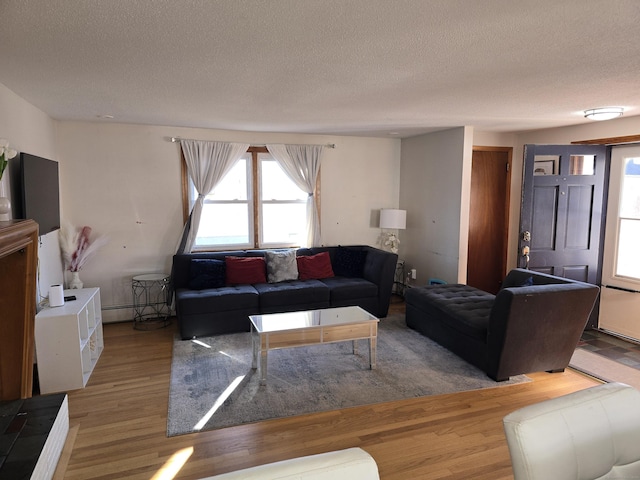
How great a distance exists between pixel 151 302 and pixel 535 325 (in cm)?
418

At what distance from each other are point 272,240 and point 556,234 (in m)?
3.43

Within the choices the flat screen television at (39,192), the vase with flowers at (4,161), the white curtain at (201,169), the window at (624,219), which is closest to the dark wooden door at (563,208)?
the window at (624,219)

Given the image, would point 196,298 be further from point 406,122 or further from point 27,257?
point 406,122

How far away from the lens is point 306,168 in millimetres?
5531

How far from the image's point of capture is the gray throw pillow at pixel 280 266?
4995 mm

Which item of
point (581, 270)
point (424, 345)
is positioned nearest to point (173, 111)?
point (424, 345)

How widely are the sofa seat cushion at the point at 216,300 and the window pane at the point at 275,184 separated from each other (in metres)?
1.47

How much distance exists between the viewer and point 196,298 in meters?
4.27

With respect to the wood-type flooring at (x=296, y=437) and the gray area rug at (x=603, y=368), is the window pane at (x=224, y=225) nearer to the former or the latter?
the wood-type flooring at (x=296, y=437)

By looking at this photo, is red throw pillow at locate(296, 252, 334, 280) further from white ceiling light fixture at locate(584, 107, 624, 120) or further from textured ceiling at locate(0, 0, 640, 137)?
white ceiling light fixture at locate(584, 107, 624, 120)

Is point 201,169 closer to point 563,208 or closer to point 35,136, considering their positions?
point 35,136

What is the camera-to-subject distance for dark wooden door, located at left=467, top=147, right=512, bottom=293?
17.8 feet

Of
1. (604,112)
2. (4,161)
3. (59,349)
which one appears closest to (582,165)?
(604,112)

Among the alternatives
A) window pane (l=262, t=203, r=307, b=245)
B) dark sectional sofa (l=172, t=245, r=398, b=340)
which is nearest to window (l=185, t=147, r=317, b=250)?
window pane (l=262, t=203, r=307, b=245)
